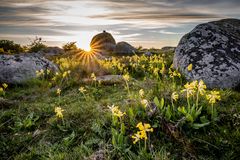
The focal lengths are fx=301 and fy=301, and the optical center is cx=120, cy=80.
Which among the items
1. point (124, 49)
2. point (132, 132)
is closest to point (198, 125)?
point (132, 132)

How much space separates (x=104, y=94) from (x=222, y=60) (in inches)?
145

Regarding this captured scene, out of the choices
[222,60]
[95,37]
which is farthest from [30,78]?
[95,37]

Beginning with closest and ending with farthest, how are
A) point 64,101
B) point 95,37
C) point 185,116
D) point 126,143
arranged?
1. point 126,143
2. point 185,116
3. point 64,101
4. point 95,37

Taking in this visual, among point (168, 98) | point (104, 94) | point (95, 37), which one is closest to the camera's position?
point (168, 98)

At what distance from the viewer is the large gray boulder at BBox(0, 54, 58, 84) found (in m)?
12.8

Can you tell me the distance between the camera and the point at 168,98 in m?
5.78

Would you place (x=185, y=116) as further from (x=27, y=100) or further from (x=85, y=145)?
(x=27, y=100)

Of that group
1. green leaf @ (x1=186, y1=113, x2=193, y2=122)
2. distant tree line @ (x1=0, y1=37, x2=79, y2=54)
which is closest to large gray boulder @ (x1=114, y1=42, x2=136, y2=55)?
distant tree line @ (x1=0, y1=37, x2=79, y2=54)

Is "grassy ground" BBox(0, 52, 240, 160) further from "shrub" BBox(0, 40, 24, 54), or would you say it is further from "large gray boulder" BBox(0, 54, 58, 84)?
"shrub" BBox(0, 40, 24, 54)

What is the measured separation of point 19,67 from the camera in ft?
44.0

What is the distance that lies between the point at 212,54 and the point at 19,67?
27.6 feet

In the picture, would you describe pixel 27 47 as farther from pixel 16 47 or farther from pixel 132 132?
pixel 132 132

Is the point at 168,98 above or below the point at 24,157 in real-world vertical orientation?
above

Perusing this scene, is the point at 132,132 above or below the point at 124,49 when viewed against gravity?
above
